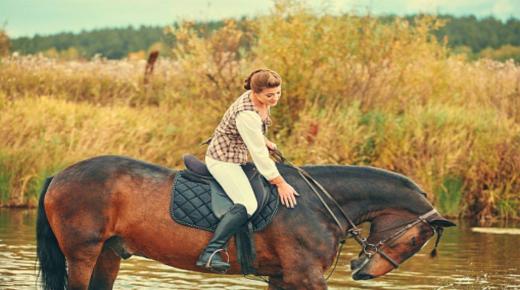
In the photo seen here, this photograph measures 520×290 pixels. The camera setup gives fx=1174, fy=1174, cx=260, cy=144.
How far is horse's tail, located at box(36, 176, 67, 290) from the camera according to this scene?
9172 millimetres

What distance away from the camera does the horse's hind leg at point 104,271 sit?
931 cm

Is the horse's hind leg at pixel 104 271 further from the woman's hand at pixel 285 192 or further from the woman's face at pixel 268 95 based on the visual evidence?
the woman's face at pixel 268 95

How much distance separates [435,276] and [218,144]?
4491 mm

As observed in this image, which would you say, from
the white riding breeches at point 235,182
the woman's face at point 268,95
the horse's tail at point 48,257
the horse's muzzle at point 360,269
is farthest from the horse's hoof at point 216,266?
the woman's face at point 268,95

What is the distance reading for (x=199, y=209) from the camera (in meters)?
9.01

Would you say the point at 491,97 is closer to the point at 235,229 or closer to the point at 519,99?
the point at 519,99

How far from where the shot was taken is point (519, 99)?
22.4 metres

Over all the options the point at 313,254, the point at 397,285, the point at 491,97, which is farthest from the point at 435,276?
the point at 491,97

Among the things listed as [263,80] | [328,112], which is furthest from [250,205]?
[328,112]

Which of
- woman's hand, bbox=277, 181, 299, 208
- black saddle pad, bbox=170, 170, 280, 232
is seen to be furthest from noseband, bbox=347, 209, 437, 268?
black saddle pad, bbox=170, 170, 280, 232

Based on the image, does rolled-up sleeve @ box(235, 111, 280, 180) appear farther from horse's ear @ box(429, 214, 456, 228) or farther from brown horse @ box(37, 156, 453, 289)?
horse's ear @ box(429, 214, 456, 228)

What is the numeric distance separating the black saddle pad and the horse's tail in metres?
1.00

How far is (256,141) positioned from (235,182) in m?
0.37

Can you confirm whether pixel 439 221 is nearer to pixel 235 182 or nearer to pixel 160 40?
pixel 235 182
